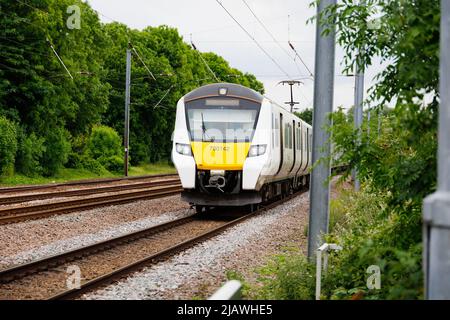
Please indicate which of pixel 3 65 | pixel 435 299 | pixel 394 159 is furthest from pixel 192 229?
pixel 3 65

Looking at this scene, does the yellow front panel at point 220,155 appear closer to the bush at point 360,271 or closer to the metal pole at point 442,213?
the bush at point 360,271

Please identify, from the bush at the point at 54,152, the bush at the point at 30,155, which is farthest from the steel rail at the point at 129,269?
the bush at the point at 54,152

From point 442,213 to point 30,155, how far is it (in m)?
28.1

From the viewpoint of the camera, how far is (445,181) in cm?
291

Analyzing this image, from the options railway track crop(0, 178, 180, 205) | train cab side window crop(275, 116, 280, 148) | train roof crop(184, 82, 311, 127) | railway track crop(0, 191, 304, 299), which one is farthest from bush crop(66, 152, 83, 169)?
railway track crop(0, 191, 304, 299)

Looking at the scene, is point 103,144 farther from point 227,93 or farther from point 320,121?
point 320,121

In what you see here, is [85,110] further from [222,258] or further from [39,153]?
[222,258]

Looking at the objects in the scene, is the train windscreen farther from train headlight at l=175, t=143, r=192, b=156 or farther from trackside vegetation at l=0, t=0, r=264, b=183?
trackside vegetation at l=0, t=0, r=264, b=183

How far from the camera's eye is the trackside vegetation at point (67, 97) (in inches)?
1193

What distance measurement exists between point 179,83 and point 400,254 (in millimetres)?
51097

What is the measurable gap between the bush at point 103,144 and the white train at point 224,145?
24.4 meters

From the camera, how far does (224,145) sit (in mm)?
14508

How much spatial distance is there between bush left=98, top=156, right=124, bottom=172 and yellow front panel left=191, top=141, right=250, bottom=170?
2442 centimetres

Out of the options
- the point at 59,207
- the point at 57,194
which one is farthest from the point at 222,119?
the point at 57,194
